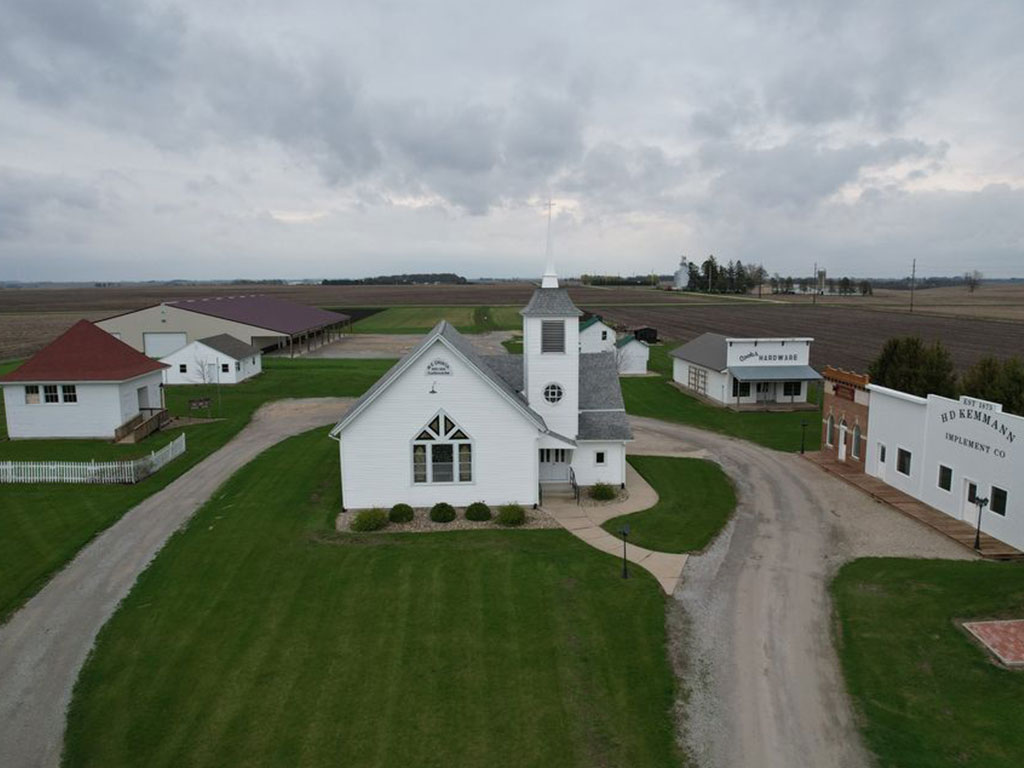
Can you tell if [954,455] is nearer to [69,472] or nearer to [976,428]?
[976,428]

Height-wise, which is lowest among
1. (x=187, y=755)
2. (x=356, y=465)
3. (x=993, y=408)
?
(x=187, y=755)

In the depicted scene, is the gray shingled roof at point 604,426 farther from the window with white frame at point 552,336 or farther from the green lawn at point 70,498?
the green lawn at point 70,498

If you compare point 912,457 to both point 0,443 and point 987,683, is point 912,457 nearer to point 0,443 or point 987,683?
point 987,683

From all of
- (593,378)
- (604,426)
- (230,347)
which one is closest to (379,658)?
(604,426)

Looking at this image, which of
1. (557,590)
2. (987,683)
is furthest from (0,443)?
(987,683)

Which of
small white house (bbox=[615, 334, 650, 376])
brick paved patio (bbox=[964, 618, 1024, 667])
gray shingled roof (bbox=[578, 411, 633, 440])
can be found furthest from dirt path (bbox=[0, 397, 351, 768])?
small white house (bbox=[615, 334, 650, 376])

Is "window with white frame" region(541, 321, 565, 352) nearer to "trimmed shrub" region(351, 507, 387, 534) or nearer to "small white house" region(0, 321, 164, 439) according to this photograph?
"trimmed shrub" region(351, 507, 387, 534)

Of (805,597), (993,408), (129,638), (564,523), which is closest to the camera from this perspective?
(129,638)

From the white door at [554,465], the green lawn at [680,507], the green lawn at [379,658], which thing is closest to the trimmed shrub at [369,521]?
the green lawn at [379,658]
